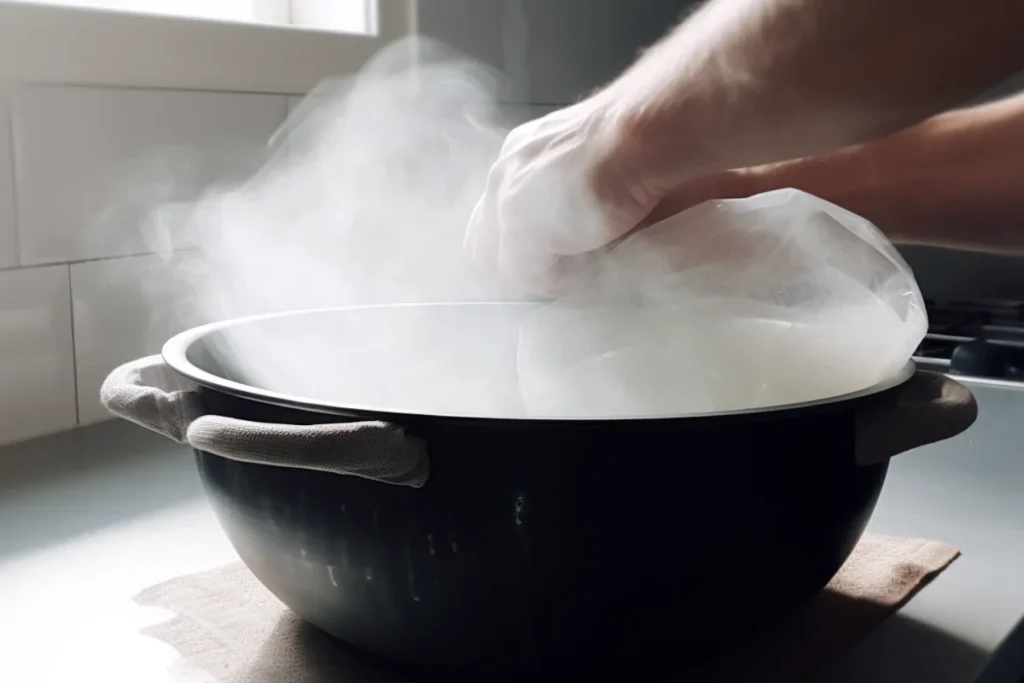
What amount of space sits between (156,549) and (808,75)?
0.44m

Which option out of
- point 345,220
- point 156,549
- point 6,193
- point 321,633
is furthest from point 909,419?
point 6,193

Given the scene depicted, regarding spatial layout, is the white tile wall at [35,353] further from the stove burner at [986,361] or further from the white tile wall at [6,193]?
the stove burner at [986,361]

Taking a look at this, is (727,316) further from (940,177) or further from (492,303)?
(940,177)

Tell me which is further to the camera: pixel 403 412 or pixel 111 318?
pixel 111 318

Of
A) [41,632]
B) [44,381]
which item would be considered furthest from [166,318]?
[41,632]

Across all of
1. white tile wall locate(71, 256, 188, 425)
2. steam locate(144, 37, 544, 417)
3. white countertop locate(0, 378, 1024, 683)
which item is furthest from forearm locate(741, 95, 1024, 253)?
white tile wall locate(71, 256, 188, 425)

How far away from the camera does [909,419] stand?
437 mm

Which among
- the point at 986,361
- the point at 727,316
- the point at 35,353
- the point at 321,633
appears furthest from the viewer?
the point at 986,361

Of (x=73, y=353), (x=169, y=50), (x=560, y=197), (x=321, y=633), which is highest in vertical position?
(x=169, y=50)

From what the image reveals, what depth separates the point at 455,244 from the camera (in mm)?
895

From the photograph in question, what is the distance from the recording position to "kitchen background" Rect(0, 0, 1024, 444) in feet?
2.64

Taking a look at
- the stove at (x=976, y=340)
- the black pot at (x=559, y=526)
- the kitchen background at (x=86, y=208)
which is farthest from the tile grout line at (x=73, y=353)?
the stove at (x=976, y=340)

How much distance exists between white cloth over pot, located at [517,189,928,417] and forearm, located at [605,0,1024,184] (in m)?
0.10

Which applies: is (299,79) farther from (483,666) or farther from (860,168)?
(483,666)
